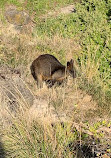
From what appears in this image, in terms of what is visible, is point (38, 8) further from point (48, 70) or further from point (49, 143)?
point (49, 143)

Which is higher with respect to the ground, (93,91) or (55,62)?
(55,62)

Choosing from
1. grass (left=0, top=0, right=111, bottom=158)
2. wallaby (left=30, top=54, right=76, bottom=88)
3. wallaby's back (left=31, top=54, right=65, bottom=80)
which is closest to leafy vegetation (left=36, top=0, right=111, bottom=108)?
grass (left=0, top=0, right=111, bottom=158)

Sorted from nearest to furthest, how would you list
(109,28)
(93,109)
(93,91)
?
(93,109) < (93,91) < (109,28)

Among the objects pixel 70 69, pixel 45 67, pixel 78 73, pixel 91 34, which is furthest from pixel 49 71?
pixel 91 34

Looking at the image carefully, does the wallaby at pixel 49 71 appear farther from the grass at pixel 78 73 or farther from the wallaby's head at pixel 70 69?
the grass at pixel 78 73

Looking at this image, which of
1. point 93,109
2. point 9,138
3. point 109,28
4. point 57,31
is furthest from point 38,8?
point 9,138

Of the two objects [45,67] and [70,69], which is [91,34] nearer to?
[70,69]

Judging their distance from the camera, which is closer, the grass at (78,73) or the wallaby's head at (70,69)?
the grass at (78,73)

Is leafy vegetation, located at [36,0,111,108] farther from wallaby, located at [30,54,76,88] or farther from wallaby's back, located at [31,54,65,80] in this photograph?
wallaby's back, located at [31,54,65,80]

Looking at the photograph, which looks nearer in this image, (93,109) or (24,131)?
(24,131)

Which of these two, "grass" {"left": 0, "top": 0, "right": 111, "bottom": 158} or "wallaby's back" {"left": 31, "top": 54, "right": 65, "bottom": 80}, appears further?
"wallaby's back" {"left": 31, "top": 54, "right": 65, "bottom": 80}

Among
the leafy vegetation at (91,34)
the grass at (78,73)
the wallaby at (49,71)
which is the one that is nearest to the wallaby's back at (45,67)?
the wallaby at (49,71)

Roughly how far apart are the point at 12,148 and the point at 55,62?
2.69 m

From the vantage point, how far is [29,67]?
6355 millimetres
